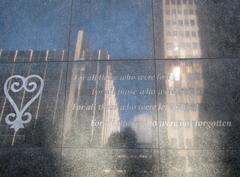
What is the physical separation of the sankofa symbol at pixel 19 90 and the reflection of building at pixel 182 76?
9.80 feet

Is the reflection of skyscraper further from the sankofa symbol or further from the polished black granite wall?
the sankofa symbol

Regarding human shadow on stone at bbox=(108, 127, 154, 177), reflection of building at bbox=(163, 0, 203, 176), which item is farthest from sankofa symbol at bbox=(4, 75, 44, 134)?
reflection of building at bbox=(163, 0, 203, 176)

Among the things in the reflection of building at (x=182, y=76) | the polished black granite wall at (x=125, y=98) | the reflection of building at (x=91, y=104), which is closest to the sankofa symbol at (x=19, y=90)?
the polished black granite wall at (x=125, y=98)

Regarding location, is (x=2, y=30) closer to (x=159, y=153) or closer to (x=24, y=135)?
(x=24, y=135)

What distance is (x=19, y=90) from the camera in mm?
6719

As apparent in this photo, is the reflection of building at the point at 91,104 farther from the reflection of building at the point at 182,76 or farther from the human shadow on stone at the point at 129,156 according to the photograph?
the reflection of building at the point at 182,76

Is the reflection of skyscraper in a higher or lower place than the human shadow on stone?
higher

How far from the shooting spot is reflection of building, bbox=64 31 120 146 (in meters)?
6.06

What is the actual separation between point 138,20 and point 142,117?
2.66m

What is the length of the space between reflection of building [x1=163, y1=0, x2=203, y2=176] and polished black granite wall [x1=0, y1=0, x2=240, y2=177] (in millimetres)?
22

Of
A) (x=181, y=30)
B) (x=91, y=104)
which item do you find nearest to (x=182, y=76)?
(x=181, y=30)

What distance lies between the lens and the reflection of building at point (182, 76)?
5.84 m

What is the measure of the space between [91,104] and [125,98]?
75 centimetres

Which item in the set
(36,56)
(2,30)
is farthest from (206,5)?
(2,30)
